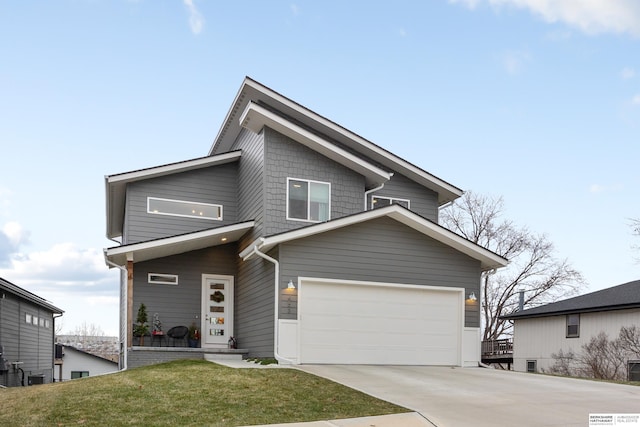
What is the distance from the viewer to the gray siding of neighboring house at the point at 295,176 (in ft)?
51.8

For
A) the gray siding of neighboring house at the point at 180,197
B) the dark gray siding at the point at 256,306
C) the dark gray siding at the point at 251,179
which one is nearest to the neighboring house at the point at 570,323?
the dark gray siding at the point at 256,306

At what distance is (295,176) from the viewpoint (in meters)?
16.2

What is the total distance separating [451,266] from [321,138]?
15.7 feet

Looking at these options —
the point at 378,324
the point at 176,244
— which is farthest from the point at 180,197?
the point at 378,324

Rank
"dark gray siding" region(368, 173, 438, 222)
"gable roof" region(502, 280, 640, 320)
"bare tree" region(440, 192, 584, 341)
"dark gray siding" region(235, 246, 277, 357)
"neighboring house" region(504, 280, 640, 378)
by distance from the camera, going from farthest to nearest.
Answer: "bare tree" region(440, 192, 584, 341) → "neighboring house" region(504, 280, 640, 378) → "gable roof" region(502, 280, 640, 320) → "dark gray siding" region(368, 173, 438, 222) → "dark gray siding" region(235, 246, 277, 357)

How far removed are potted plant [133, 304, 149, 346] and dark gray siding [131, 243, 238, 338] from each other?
221 millimetres

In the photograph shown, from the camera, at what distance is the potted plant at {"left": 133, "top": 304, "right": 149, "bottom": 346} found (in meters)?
16.4

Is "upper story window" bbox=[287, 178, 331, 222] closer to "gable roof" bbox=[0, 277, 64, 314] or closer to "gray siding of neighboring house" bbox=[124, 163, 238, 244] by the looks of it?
"gray siding of neighboring house" bbox=[124, 163, 238, 244]

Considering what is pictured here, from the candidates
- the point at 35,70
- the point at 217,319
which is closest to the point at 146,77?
the point at 35,70

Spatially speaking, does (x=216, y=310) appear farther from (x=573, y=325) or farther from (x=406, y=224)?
(x=573, y=325)

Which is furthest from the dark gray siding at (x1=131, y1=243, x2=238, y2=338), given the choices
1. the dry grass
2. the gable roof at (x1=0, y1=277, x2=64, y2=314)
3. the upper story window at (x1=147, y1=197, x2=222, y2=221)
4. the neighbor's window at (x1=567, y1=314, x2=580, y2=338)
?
the neighbor's window at (x1=567, y1=314, x2=580, y2=338)

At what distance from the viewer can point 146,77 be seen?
21.2 metres

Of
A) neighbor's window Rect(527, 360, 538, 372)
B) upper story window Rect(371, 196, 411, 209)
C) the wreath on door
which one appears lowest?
neighbor's window Rect(527, 360, 538, 372)

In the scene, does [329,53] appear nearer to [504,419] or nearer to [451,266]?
[451,266]
